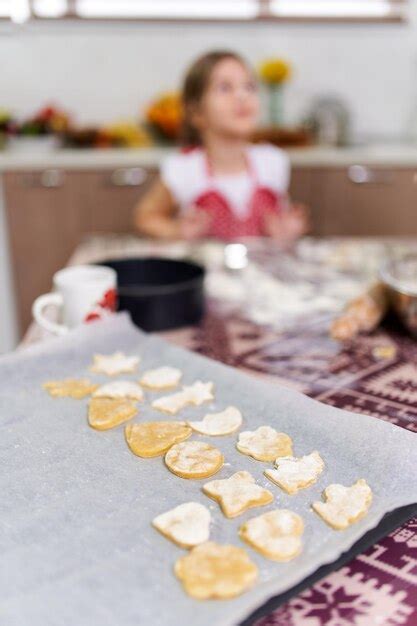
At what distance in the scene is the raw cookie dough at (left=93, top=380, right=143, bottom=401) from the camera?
0.93 meters

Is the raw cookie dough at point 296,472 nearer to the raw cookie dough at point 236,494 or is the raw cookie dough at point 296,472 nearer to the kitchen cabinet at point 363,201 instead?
the raw cookie dough at point 236,494

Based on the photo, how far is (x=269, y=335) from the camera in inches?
48.3

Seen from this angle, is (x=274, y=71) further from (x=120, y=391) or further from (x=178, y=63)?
(x=120, y=391)

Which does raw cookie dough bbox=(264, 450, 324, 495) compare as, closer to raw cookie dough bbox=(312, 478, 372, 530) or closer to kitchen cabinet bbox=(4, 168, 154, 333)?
raw cookie dough bbox=(312, 478, 372, 530)

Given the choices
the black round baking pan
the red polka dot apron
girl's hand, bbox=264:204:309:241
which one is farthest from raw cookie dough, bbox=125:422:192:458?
the red polka dot apron

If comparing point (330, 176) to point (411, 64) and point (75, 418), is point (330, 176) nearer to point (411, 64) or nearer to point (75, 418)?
point (411, 64)

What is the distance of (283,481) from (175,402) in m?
0.23

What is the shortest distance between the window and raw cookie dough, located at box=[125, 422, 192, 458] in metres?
2.77

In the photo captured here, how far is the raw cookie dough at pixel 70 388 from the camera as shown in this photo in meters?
0.93

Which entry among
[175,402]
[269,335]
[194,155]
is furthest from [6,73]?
[175,402]

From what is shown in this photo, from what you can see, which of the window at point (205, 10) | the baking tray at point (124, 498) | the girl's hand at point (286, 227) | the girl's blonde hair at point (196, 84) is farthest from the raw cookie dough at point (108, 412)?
the window at point (205, 10)

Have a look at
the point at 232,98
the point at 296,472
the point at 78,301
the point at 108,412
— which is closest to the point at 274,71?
the point at 232,98

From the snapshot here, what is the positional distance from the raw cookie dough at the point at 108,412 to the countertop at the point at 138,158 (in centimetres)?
209

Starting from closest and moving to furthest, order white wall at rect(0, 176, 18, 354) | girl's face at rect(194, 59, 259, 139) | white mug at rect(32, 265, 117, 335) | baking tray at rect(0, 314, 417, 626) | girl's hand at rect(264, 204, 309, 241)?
baking tray at rect(0, 314, 417, 626) → white mug at rect(32, 265, 117, 335) → girl's hand at rect(264, 204, 309, 241) → girl's face at rect(194, 59, 259, 139) → white wall at rect(0, 176, 18, 354)
